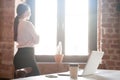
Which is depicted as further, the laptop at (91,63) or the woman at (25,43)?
the woman at (25,43)

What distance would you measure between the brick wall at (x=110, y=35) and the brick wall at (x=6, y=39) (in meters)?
1.52

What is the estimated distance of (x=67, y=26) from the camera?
470 cm

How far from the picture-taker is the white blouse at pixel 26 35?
3.06m

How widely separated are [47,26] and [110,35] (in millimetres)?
1165

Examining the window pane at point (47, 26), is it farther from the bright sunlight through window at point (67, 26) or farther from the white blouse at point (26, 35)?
the white blouse at point (26, 35)

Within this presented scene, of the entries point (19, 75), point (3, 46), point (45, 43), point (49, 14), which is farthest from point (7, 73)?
point (19, 75)

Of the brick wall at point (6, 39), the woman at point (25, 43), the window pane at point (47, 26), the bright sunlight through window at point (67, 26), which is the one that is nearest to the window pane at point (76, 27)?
the bright sunlight through window at point (67, 26)

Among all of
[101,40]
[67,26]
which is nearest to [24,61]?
[101,40]

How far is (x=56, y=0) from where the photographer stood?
4.72m

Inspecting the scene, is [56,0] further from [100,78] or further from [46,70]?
[100,78]

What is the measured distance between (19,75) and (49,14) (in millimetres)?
2552

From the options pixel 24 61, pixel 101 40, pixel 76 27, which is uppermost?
pixel 76 27

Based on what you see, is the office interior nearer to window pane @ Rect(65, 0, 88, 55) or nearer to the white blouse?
window pane @ Rect(65, 0, 88, 55)

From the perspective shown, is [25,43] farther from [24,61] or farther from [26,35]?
[24,61]
